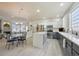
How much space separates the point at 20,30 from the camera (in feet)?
14.5

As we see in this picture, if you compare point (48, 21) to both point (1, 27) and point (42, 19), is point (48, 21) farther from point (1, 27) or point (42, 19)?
point (1, 27)

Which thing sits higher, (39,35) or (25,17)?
(25,17)

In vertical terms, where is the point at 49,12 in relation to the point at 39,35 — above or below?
above

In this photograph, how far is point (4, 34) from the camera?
4.73 metres

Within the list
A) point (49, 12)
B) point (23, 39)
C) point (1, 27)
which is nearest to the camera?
point (49, 12)

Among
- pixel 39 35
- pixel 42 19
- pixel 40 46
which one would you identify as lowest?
pixel 40 46

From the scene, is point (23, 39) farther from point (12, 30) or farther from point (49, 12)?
point (49, 12)

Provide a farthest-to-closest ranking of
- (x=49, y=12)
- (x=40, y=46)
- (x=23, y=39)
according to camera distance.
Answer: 1. (x=23, y=39)
2. (x=40, y=46)
3. (x=49, y=12)

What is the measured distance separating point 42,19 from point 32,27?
554mm

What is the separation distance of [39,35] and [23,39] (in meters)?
1.12

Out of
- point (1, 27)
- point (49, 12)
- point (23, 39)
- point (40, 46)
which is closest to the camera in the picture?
point (49, 12)

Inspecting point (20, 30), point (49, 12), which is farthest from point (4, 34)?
point (49, 12)

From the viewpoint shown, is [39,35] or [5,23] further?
[39,35]

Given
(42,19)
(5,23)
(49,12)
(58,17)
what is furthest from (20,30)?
(58,17)
